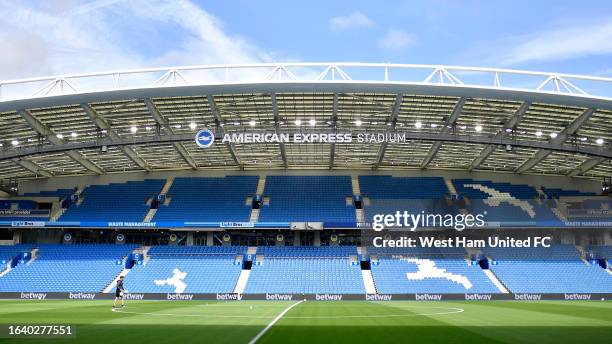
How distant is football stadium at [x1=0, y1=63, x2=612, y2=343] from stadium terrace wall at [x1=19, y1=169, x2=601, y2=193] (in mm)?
162

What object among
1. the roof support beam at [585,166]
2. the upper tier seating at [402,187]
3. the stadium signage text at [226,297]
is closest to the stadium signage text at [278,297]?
the stadium signage text at [226,297]

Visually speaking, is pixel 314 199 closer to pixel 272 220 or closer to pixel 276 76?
pixel 272 220

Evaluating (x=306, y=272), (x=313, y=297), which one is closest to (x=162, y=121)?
(x=313, y=297)

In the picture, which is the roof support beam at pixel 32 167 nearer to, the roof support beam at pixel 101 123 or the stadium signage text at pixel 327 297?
the roof support beam at pixel 101 123

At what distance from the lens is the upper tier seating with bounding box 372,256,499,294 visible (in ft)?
132

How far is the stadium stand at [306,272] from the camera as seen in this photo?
40531 millimetres

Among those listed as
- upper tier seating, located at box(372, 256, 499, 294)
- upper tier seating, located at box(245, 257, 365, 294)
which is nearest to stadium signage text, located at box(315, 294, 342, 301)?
upper tier seating, located at box(245, 257, 365, 294)

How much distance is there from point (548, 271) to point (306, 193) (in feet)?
74.6

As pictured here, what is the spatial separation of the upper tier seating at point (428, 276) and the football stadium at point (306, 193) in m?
0.17

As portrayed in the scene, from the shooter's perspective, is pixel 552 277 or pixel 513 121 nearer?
pixel 513 121

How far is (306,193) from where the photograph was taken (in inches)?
1981

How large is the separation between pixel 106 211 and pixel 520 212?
38.5 metres

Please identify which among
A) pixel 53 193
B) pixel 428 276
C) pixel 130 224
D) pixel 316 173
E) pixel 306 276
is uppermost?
pixel 316 173

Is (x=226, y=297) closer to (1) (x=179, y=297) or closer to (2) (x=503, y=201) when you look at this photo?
(1) (x=179, y=297)
